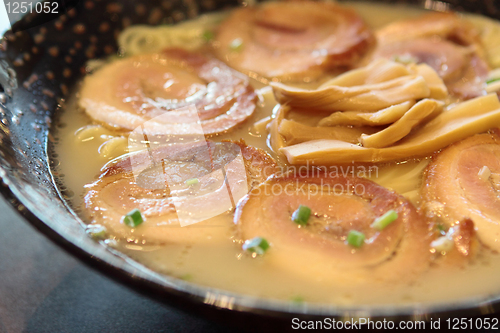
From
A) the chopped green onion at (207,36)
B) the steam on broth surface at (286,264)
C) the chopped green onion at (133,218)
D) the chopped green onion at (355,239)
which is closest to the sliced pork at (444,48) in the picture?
the steam on broth surface at (286,264)

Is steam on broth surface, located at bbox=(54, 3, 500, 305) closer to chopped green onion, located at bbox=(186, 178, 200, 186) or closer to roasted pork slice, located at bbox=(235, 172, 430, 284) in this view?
roasted pork slice, located at bbox=(235, 172, 430, 284)

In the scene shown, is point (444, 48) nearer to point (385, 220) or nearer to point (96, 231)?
Answer: point (385, 220)

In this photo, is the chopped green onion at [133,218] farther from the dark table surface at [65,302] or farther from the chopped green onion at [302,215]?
the chopped green onion at [302,215]

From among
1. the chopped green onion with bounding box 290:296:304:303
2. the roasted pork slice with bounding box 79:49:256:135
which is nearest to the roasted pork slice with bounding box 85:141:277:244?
the roasted pork slice with bounding box 79:49:256:135

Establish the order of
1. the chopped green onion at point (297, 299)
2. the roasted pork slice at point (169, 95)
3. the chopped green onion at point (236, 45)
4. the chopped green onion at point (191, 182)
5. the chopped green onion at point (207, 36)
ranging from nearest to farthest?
1. the chopped green onion at point (297, 299)
2. the chopped green onion at point (191, 182)
3. the roasted pork slice at point (169, 95)
4. the chopped green onion at point (236, 45)
5. the chopped green onion at point (207, 36)

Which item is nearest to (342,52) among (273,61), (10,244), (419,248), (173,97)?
(273,61)

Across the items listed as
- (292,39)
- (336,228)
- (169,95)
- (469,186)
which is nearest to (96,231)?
(336,228)
